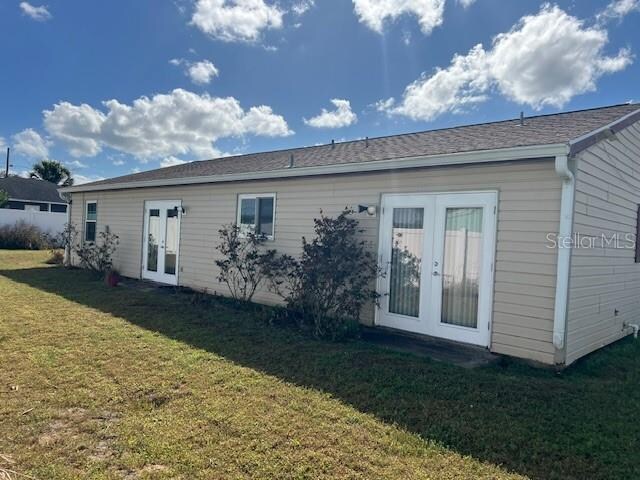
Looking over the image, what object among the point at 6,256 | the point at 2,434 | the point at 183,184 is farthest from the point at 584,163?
the point at 6,256

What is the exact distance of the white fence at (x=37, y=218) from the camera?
816 inches

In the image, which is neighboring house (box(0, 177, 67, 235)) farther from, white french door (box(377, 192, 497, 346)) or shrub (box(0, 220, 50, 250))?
white french door (box(377, 192, 497, 346))

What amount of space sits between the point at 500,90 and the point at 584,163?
7.36 meters

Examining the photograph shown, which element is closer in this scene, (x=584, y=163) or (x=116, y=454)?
(x=116, y=454)

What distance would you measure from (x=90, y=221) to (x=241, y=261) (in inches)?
306

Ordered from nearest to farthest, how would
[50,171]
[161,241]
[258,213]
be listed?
[258,213] → [161,241] → [50,171]

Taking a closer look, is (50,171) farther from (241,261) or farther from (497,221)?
(497,221)

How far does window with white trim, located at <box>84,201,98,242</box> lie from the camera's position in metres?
13.1

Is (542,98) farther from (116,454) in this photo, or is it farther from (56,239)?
(56,239)

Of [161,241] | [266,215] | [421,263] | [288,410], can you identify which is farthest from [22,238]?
[288,410]

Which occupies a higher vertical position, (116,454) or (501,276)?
(501,276)

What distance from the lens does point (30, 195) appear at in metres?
28.8

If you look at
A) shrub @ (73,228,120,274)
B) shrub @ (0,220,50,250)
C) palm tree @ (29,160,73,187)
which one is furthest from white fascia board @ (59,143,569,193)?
palm tree @ (29,160,73,187)

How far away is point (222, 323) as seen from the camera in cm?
664
